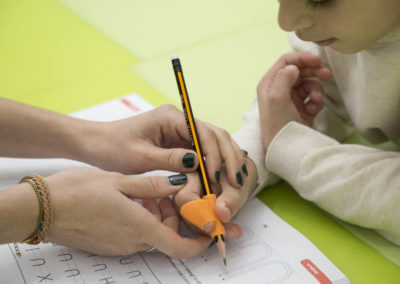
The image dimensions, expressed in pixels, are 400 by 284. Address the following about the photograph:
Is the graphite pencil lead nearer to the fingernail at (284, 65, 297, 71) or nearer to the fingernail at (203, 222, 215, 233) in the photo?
the fingernail at (203, 222, 215, 233)

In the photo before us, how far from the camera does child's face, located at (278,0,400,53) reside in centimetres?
65

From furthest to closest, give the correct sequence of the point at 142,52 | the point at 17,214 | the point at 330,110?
the point at 142,52 → the point at 330,110 → the point at 17,214

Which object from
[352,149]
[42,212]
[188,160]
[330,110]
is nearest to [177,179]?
[188,160]

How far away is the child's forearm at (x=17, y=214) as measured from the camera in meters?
0.58

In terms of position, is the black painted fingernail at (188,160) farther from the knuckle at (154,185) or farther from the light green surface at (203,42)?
the light green surface at (203,42)

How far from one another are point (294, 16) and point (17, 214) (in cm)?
44

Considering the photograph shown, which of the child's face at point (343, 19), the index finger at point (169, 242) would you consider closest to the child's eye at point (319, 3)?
the child's face at point (343, 19)

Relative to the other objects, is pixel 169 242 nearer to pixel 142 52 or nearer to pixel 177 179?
pixel 177 179

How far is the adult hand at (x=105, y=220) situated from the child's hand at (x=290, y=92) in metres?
0.27

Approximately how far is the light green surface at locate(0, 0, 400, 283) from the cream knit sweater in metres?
0.06

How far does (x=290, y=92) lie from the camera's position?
2.86 feet

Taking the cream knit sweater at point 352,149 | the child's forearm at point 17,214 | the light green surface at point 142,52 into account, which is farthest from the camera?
the light green surface at point 142,52

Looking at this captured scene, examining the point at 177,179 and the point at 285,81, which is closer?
the point at 177,179

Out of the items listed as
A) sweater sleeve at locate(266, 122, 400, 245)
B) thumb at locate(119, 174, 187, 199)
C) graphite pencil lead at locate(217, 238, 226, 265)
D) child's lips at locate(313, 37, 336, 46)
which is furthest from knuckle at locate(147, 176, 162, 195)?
child's lips at locate(313, 37, 336, 46)
